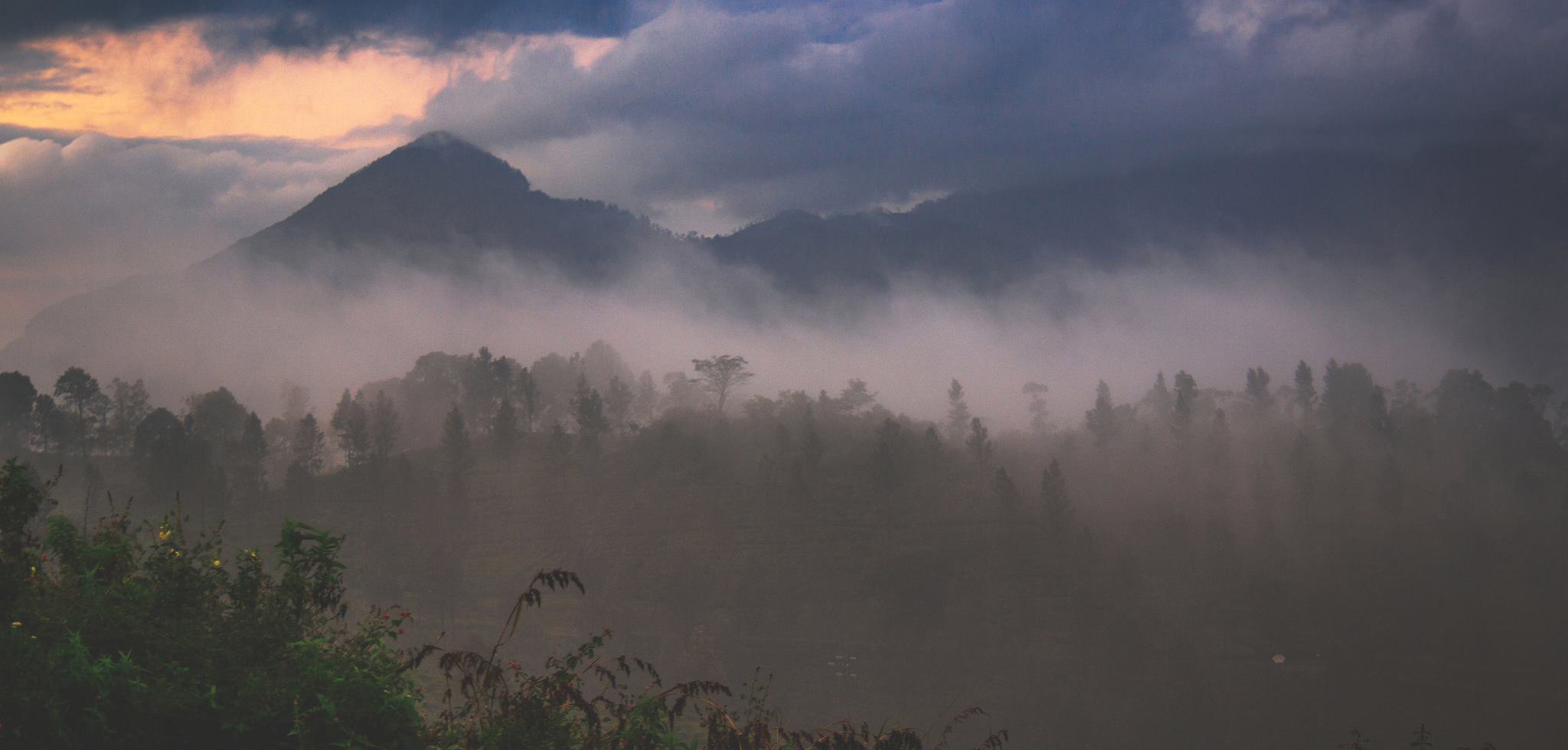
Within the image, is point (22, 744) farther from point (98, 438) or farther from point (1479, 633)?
point (98, 438)

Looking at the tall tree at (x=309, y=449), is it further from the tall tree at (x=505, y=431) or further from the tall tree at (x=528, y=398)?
the tall tree at (x=528, y=398)

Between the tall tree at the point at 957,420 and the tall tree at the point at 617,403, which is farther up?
the tall tree at the point at 617,403

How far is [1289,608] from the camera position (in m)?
111

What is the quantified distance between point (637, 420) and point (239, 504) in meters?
68.8

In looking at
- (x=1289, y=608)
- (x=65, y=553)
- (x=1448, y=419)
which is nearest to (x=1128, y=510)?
(x=1289, y=608)

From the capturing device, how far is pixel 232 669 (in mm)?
10312

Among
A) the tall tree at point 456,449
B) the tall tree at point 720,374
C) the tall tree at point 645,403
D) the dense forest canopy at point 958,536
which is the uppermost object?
the tall tree at point 720,374

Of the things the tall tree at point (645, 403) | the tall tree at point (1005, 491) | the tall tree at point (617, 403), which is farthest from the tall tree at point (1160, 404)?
the tall tree at point (617, 403)

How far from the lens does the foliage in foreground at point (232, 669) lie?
9219 millimetres

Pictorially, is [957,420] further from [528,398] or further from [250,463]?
[250,463]

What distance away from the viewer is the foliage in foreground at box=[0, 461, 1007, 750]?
30.2ft

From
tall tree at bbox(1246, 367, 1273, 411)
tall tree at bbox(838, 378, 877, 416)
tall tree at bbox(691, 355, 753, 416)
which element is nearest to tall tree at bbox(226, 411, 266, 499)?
tall tree at bbox(691, 355, 753, 416)

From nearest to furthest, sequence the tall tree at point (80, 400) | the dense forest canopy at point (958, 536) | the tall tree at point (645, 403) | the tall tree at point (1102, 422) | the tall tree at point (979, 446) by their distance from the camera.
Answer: the dense forest canopy at point (958, 536) → the tall tree at point (80, 400) → the tall tree at point (979, 446) → the tall tree at point (1102, 422) → the tall tree at point (645, 403)

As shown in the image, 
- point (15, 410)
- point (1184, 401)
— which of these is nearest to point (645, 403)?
point (15, 410)
